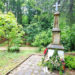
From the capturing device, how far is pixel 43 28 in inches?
455

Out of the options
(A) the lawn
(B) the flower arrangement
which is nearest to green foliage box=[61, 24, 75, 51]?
(A) the lawn

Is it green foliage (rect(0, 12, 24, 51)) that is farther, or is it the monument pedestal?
green foliage (rect(0, 12, 24, 51))

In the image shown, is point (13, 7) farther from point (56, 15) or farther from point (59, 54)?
point (59, 54)

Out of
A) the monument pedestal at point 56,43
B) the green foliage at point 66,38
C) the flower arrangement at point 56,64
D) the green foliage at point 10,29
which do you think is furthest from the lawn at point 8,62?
the green foliage at point 66,38

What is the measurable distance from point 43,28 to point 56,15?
7.67 metres

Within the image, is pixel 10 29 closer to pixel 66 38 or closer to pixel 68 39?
pixel 66 38

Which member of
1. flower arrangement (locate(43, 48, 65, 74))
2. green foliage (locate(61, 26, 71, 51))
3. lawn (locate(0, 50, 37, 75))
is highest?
green foliage (locate(61, 26, 71, 51))

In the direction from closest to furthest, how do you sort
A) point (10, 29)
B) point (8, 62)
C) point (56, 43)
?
point (56, 43), point (8, 62), point (10, 29)

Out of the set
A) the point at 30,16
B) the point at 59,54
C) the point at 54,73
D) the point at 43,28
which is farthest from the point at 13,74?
the point at 30,16

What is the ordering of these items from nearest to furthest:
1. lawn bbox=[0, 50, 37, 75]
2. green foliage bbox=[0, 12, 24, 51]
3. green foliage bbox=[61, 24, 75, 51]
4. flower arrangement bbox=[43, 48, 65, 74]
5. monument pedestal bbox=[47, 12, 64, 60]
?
flower arrangement bbox=[43, 48, 65, 74]
lawn bbox=[0, 50, 37, 75]
monument pedestal bbox=[47, 12, 64, 60]
green foliage bbox=[0, 12, 24, 51]
green foliage bbox=[61, 24, 75, 51]

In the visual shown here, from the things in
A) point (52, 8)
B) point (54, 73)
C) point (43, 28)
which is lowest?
point (54, 73)

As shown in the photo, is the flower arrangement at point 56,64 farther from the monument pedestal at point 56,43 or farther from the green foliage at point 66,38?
the green foliage at point 66,38

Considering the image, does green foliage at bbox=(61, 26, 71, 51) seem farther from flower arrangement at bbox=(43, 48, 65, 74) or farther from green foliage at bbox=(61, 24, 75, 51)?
flower arrangement at bbox=(43, 48, 65, 74)

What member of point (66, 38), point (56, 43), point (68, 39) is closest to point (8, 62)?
point (56, 43)
